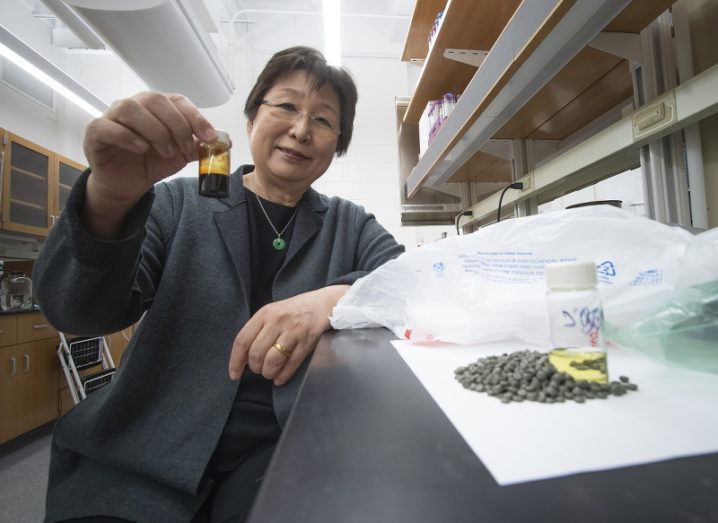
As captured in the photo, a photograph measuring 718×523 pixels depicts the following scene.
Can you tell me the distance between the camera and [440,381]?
0.40 meters

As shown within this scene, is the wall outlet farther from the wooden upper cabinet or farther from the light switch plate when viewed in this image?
the wooden upper cabinet

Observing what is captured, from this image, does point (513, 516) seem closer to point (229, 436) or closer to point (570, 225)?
point (570, 225)

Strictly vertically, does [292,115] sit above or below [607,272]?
above

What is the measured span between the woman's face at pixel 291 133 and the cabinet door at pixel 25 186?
3004 millimetres

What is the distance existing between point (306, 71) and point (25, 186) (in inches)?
130

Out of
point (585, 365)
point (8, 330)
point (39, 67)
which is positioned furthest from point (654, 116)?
point (8, 330)

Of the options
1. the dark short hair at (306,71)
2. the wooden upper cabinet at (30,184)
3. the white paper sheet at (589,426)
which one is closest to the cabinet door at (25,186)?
the wooden upper cabinet at (30,184)

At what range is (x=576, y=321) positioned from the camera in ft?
1.34

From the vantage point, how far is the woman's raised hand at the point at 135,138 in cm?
54

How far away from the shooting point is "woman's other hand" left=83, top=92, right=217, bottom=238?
545 mm

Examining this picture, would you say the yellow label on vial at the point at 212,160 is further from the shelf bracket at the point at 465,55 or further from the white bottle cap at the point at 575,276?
the shelf bracket at the point at 465,55

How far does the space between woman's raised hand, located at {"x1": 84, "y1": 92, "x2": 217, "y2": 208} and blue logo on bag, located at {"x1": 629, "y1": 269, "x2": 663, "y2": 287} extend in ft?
2.31

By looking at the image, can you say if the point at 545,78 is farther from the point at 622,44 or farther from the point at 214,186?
the point at 214,186

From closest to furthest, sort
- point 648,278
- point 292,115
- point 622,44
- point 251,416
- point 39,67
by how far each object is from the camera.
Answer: point 648,278 → point 251,416 → point 622,44 → point 292,115 → point 39,67
